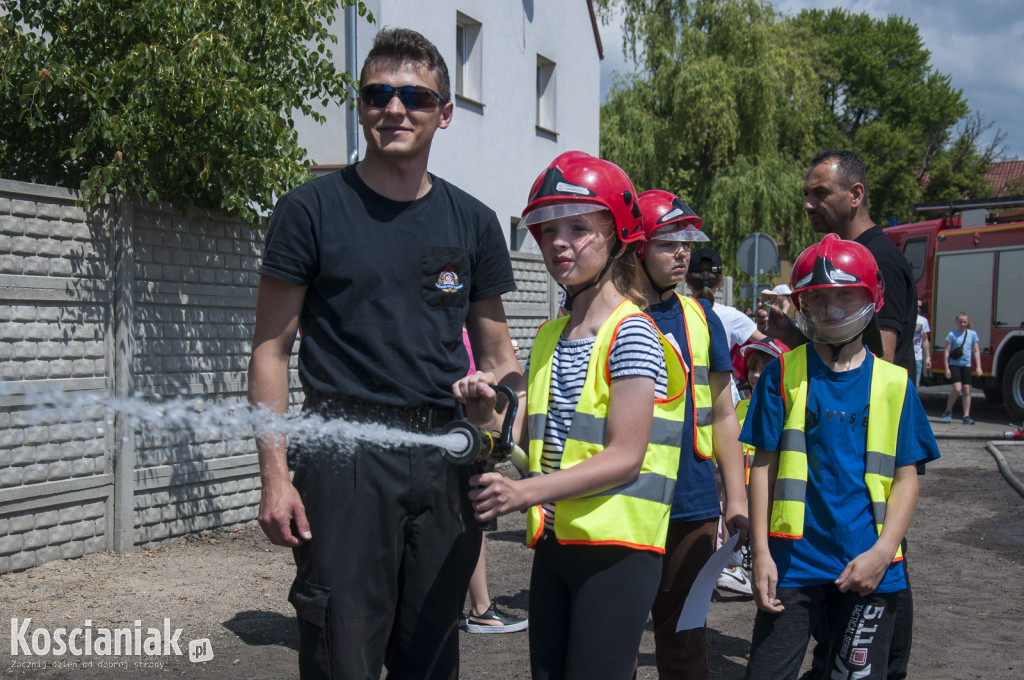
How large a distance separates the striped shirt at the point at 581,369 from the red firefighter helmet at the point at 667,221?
5.44ft

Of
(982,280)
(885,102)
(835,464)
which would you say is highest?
(885,102)

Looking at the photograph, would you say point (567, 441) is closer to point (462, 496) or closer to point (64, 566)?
point (462, 496)

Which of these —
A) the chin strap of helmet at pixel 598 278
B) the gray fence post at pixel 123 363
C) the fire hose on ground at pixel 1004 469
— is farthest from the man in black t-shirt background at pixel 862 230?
the fire hose on ground at pixel 1004 469

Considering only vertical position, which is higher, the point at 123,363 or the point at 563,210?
the point at 563,210

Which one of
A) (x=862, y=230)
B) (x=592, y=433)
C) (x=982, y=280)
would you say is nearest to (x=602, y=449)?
(x=592, y=433)

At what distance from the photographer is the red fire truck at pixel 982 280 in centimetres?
1747

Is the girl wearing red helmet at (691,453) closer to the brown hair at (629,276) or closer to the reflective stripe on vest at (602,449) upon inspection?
the brown hair at (629,276)

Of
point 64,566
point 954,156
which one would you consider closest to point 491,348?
point 64,566

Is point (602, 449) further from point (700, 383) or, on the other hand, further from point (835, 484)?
point (700, 383)

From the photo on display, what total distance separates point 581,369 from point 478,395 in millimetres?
280

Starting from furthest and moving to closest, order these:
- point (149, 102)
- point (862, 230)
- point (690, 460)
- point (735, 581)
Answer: point (149, 102) → point (735, 581) → point (862, 230) → point (690, 460)

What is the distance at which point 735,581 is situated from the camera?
5953 mm

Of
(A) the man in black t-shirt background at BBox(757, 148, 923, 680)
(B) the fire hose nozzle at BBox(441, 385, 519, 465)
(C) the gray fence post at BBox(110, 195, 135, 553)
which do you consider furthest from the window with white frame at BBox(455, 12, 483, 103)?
(B) the fire hose nozzle at BBox(441, 385, 519, 465)
